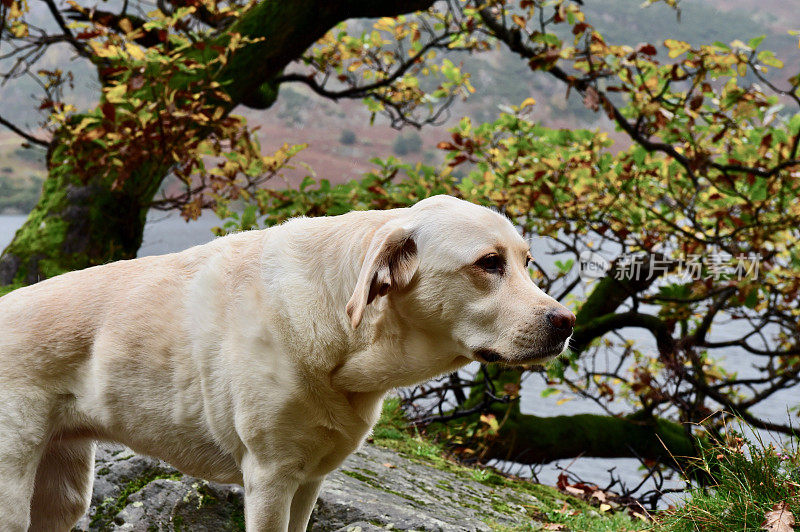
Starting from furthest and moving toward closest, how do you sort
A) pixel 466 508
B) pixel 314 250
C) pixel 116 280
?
pixel 466 508, pixel 116 280, pixel 314 250

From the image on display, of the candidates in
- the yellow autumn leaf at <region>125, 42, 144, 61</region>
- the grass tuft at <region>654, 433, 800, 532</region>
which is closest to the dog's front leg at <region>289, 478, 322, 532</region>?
the grass tuft at <region>654, 433, 800, 532</region>

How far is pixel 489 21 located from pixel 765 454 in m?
4.39

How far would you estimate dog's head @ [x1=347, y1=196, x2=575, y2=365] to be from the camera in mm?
2182

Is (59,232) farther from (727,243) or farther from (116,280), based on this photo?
(727,243)

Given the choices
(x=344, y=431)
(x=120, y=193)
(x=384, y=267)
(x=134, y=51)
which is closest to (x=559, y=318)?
(x=384, y=267)

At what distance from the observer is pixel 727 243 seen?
20.5ft

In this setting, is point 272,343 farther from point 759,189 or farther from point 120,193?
point 759,189

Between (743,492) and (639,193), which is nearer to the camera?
(743,492)

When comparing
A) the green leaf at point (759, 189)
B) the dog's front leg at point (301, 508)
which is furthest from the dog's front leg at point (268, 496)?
the green leaf at point (759, 189)

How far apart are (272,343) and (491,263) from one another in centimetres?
73

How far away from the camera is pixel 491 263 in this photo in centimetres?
224

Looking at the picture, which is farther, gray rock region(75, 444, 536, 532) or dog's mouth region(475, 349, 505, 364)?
gray rock region(75, 444, 536, 532)

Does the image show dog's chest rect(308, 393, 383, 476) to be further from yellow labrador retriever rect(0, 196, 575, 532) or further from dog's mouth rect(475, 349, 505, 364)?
dog's mouth rect(475, 349, 505, 364)

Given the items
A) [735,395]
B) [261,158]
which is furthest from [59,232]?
[735,395]
